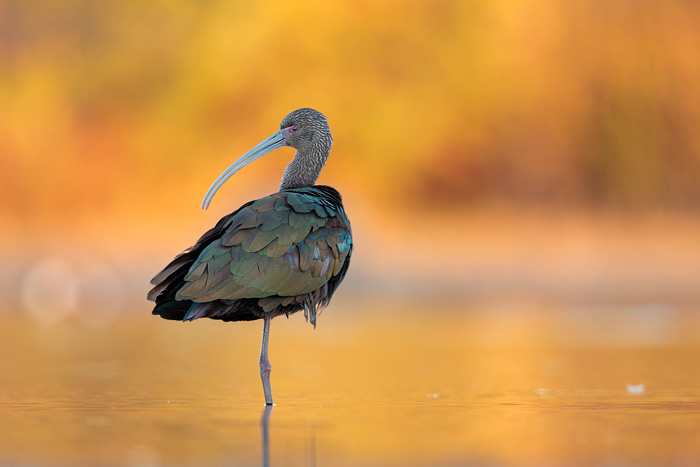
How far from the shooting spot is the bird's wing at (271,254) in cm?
682

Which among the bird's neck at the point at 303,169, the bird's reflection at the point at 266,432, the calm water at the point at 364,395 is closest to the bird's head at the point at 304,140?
the bird's neck at the point at 303,169

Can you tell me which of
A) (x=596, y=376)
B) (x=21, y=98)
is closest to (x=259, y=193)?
(x=21, y=98)

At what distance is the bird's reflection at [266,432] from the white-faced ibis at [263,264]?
361mm

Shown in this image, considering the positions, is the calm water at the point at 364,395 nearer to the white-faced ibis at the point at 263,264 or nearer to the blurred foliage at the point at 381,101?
the white-faced ibis at the point at 263,264

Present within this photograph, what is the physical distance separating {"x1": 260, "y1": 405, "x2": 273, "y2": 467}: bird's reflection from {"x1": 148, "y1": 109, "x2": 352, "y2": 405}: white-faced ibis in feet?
1.18

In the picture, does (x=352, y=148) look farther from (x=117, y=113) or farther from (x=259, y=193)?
(x=117, y=113)

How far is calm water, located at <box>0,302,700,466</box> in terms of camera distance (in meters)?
5.46

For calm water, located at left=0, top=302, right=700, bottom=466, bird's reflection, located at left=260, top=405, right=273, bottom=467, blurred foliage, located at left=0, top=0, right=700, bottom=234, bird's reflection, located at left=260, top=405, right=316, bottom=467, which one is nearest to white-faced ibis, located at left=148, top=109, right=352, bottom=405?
bird's reflection, located at left=260, top=405, right=273, bottom=467

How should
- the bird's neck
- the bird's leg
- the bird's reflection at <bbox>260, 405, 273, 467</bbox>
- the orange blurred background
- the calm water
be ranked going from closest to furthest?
1. the bird's reflection at <bbox>260, 405, 273, 467</bbox>
2. the calm water
3. the bird's leg
4. the bird's neck
5. the orange blurred background

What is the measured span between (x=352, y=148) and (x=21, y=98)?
9818mm

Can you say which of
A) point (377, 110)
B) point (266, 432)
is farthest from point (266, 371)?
point (377, 110)

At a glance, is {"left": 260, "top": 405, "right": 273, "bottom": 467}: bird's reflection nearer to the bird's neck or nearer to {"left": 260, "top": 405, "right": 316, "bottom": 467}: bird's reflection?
{"left": 260, "top": 405, "right": 316, "bottom": 467}: bird's reflection

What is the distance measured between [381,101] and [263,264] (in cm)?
2471

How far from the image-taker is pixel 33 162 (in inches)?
1243
